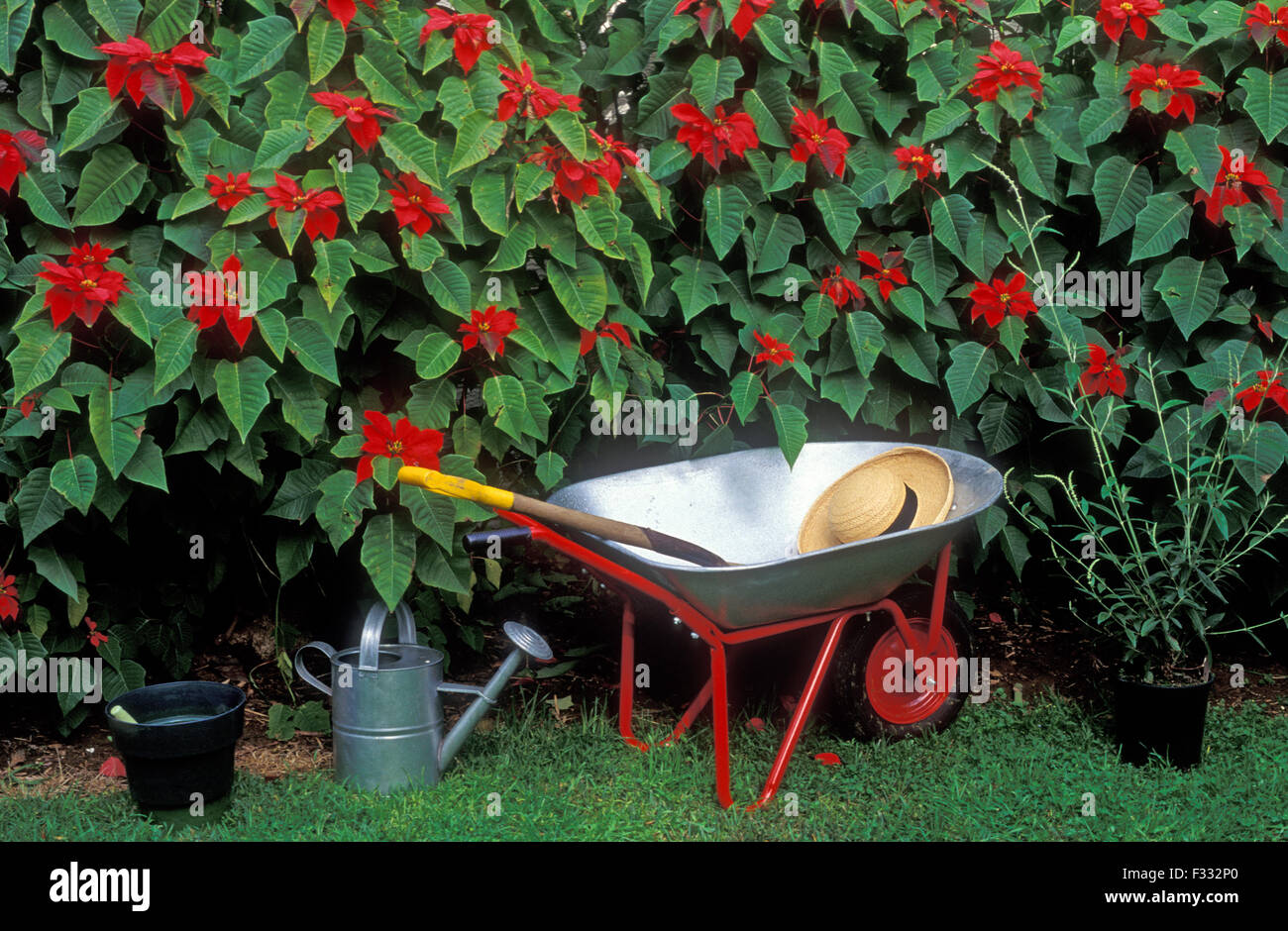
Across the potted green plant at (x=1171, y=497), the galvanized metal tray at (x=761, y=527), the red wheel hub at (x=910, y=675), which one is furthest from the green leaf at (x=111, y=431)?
the potted green plant at (x=1171, y=497)

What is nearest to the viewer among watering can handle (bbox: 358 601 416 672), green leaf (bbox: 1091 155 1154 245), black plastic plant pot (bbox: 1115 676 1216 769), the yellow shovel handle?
the yellow shovel handle

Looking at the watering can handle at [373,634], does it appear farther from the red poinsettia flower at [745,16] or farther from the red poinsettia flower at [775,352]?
the red poinsettia flower at [745,16]

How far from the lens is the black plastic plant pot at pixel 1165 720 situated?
9.56 feet

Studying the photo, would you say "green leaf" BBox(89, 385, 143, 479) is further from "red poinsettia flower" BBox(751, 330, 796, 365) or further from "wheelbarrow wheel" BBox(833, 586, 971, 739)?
"wheelbarrow wheel" BBox(833, 586, 971, 739)

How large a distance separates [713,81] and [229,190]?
1134 millimetres

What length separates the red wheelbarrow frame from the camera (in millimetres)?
2596

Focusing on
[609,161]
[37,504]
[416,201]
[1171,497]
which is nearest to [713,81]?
[609,161]

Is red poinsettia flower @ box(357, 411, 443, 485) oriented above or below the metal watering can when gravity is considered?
above

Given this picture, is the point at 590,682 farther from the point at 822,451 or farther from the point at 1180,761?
the point at 1180,761

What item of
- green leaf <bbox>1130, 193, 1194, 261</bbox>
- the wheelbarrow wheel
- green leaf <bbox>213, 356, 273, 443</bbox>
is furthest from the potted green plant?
green leaf <bbox>213, 356, 273, 443</bbox>

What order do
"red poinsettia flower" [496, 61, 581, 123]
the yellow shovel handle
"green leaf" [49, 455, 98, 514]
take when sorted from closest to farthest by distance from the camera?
1. the yellow shovel handle
2. "green leaf" [49, 455, 98, 514]
3. "red poinsettia flower" [496, 61, 581, 123]

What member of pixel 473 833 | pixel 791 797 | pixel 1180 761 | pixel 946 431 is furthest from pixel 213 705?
pixel 1180 761

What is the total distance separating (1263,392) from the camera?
9.63ft

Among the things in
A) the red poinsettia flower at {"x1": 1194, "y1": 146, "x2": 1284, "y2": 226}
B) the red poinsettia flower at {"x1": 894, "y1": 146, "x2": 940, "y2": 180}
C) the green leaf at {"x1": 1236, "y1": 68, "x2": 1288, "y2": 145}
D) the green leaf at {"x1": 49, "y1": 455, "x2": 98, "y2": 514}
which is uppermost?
the green leaf at {"x1": 1236, "y1": 68, "x2": 1288, "y2": 145}
